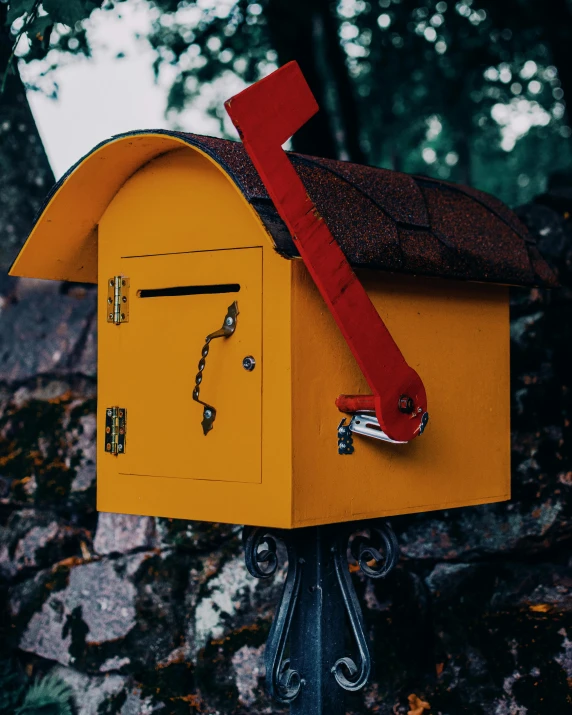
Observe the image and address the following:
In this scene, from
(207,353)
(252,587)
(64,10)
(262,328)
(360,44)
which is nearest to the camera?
(262,328)

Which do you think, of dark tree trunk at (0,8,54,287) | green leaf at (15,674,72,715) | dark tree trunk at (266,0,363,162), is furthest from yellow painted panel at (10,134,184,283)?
dark tree trunk at (266,0,363,162)

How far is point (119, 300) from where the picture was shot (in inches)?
107

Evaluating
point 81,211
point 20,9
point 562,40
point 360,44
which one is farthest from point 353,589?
point 360,44

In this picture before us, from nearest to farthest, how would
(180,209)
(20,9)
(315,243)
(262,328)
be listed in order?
(315,243) < (262,328) < (180,209) < (20,9)

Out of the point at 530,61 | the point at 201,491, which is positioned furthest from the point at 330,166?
the point at 530,61

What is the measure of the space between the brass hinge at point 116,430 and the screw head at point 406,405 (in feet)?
2.67

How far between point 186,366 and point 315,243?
541 millimetres

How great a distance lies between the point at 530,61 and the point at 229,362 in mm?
7494

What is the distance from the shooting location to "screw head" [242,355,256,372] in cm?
239

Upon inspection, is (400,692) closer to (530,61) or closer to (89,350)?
(89,350)

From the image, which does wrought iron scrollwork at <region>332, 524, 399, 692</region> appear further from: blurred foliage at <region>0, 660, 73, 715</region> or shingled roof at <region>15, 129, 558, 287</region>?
blurred foliage at <region>0, 660, 73, 715</region>

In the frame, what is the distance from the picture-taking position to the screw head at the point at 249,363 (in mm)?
2391

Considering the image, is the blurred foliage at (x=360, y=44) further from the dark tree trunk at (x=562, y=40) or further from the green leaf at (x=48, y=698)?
the green leaf at (x=48, y=698)

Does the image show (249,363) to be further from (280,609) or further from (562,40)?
(562,40)
